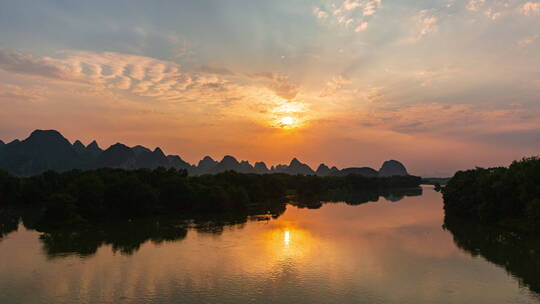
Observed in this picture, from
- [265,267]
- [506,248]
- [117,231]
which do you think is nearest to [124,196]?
[117,231]

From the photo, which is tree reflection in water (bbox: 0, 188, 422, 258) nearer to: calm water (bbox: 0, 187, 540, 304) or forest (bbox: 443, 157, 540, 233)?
calm water (bbox: 0, 187, 540, 304)

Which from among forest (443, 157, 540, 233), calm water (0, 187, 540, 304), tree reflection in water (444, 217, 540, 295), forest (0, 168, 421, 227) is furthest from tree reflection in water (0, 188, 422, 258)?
forest (443, 157, 540, 233)

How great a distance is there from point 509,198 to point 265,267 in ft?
168

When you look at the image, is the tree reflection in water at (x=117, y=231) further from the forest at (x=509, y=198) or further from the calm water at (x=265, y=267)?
the forest at (x=509, y=198)

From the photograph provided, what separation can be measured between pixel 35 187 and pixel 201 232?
232ft

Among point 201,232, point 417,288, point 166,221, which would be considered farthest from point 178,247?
point 417,288

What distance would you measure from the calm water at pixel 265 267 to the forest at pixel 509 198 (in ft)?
19.8

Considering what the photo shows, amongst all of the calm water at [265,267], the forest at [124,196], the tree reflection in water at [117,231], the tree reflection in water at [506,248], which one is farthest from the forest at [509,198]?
the forest at [124,196]

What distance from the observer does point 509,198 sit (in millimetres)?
65125

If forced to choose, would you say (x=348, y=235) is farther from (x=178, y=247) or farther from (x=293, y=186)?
(x=293, y=186)

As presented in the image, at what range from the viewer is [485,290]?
32.9 meters

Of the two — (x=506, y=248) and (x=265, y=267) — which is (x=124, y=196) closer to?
(x=265, y=267)

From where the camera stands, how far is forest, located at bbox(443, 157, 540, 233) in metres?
57.5

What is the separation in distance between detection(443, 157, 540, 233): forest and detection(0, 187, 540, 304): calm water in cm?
603
